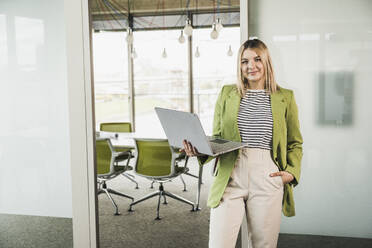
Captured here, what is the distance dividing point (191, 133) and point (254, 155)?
33 centimetres

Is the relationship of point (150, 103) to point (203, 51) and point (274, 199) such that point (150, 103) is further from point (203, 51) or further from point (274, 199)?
point (274, 199)

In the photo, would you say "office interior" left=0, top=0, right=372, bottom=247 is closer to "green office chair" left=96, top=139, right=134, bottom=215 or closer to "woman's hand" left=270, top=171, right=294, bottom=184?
"woman's hand" left=270, top=171, right=294, bottom=184

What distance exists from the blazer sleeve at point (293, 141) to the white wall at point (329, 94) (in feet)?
1.72

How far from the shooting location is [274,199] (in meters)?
1.80

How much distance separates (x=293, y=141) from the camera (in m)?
1.95

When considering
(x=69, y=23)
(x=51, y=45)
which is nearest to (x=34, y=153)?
(x=51, y=45)

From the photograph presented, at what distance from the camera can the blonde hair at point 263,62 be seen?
182 cm

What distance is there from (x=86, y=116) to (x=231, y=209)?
1.37 meters

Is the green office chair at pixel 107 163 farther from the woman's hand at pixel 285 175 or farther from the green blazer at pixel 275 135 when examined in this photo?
the woman's hand at pixel 285 175

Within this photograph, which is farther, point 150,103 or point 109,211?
point 150,103

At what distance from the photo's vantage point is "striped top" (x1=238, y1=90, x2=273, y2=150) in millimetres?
1827

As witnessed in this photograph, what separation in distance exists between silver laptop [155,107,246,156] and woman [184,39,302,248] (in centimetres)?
7

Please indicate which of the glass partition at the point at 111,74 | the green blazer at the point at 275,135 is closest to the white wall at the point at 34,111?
the green blazer at the point at 275,135

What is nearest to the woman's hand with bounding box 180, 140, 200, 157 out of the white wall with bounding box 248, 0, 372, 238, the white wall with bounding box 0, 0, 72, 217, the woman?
the woman
